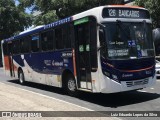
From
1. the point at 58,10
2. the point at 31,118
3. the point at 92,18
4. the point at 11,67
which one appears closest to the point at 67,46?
the point at 92,18

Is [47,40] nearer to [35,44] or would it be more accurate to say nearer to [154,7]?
[35,44]

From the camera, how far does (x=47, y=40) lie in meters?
14.9

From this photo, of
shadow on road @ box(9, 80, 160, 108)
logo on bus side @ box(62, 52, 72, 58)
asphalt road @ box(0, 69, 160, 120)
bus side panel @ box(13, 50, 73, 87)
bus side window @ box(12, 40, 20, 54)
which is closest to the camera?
asphalt road @ box(0, 69, 160, 120)

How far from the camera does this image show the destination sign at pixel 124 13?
11.0 m

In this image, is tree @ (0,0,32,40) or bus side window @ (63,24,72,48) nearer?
bus side window @ (63,24,72,48)

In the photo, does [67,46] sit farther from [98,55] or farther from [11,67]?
[11,67]

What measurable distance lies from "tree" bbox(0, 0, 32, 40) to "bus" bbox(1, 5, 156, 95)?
45136 millimetres

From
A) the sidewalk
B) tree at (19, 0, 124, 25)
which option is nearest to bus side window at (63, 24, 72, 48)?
the sidewalk

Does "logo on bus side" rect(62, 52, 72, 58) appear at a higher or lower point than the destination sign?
lower

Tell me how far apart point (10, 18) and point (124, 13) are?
4849cm

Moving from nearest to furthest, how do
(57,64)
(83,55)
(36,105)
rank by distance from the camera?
(36,105), (83,55), (57,64)

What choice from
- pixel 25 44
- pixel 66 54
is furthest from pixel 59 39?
pixel 25 44

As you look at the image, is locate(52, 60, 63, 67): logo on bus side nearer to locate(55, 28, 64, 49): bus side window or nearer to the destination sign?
locate(55, 28, 64, 49): bus side window

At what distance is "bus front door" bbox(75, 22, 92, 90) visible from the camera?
11461mm
